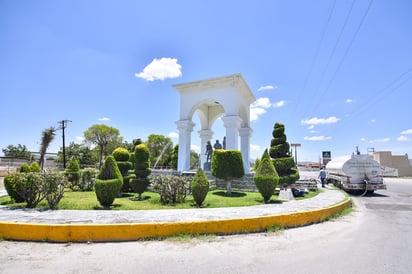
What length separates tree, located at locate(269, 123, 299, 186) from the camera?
10223mm

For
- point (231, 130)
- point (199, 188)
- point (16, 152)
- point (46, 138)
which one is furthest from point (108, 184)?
point (16, 152)

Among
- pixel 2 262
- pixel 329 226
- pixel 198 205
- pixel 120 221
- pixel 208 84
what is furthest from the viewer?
pixel 208 84

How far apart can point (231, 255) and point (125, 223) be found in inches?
94.1

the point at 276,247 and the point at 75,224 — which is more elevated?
the point at 75,224

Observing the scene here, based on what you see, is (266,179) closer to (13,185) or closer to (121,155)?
(121,155)

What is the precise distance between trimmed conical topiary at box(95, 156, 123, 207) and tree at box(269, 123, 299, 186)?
7.28m

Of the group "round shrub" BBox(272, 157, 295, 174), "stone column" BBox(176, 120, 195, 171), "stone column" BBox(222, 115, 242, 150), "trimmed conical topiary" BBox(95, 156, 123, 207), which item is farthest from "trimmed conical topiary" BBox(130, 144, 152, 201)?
"round shrub" BBox(272, 157, 295, 174)

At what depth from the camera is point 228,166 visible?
1002cm

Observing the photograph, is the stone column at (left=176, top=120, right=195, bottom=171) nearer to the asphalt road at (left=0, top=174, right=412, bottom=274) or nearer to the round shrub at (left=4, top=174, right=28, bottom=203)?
the round shrub at (left=4, top=174, right=28, bottom=203)

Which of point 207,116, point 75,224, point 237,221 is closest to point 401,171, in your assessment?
point 207,116

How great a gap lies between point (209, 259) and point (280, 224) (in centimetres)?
265

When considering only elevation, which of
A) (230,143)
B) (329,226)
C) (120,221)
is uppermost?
(230,143)

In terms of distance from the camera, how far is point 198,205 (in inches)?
278

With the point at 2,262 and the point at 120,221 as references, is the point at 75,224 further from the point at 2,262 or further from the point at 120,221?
the point at 2,262
